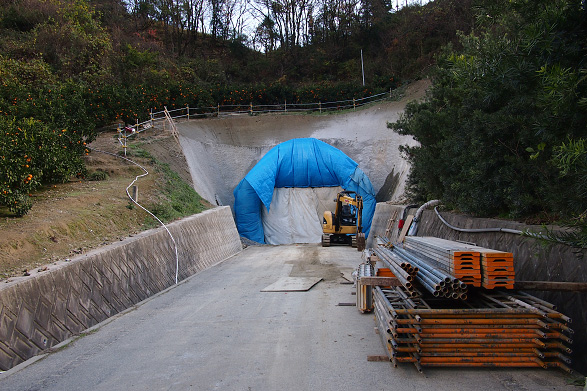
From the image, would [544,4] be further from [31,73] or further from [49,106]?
[31,73]

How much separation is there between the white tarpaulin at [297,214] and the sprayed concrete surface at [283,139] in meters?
3.37

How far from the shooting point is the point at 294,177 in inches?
1100

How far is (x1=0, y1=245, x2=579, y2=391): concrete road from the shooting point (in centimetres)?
488

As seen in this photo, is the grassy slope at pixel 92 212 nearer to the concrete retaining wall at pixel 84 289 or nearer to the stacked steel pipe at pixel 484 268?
the concrete retaining wall at pixel 84 289

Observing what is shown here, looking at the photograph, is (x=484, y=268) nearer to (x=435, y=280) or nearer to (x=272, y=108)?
(x=435, y=280)

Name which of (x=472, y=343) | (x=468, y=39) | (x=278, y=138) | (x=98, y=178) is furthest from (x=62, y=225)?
(x=278, y=138)

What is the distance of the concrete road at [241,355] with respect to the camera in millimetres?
4879

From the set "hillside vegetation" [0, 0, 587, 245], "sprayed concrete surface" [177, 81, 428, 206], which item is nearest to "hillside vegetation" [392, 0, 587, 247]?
"hillside vegetation" [0, 0, 587, 245]

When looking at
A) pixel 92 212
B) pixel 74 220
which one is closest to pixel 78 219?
pixel 74 220

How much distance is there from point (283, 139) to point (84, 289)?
2665 cm

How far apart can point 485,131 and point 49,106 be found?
15612 millimetres

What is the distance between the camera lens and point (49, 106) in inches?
644

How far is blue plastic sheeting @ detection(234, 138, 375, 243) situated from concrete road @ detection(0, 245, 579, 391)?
54.6ft

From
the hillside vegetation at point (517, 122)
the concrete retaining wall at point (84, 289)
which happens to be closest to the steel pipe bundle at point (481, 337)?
the hillside vegetation at point (517, 122)
